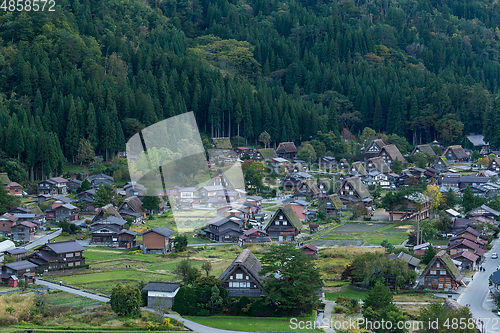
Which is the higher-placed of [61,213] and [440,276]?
[61,213]

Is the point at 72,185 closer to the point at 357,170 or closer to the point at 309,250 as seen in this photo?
the point at 309,250

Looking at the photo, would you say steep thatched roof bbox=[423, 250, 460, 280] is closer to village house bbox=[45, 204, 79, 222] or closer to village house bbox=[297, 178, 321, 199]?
village house bbox=[297, 178, 321, 199]

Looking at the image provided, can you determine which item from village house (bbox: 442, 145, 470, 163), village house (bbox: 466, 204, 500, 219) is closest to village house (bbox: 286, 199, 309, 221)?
village house (bbox: 466, 204, 500, 219)

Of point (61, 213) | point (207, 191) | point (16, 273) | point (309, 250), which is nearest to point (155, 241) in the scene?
point (16, 273)

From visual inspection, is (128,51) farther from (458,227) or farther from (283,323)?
(283,323)

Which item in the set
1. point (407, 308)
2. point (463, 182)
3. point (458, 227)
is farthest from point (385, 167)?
point (407, 308)

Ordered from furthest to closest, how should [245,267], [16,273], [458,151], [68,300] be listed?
[458,151] → [16,273] → [245,267] → [68,300]

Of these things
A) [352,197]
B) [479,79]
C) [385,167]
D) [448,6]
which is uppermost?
[448,6]
